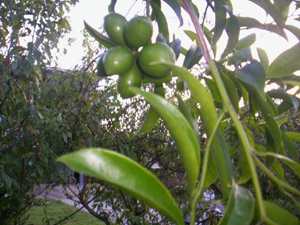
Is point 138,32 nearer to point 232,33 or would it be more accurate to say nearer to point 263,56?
point 232,33

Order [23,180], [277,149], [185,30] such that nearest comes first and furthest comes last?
[277,149] < [185,30] < [23,180]

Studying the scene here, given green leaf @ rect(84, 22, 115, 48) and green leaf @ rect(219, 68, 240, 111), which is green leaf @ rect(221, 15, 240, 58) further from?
green leaf @ rect(84, 22, 115, 48)

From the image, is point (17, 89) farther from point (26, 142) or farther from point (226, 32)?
point (226, 32)

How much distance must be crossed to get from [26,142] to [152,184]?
280cm

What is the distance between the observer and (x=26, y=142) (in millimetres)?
3291

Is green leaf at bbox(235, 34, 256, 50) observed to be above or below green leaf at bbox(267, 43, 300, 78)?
above

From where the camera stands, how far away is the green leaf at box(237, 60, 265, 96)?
34.7 inches

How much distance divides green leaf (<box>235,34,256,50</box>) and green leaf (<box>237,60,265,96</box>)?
0.98 feet

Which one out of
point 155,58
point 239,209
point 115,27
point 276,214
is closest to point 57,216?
point 115,27

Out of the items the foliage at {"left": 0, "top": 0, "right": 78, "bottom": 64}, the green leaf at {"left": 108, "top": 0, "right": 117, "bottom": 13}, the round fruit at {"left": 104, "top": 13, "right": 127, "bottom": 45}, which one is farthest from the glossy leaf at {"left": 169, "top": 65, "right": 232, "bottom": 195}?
the foliage at {"left": 0, "top": 0, "right": 78, "bottom": 64}

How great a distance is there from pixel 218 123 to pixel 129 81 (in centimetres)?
33

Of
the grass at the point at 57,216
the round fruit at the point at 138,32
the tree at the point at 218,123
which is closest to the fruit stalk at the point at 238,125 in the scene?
the tree at the point at 218,123

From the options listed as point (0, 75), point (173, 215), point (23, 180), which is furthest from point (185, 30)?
point (23, 180)

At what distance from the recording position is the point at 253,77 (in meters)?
0.89
